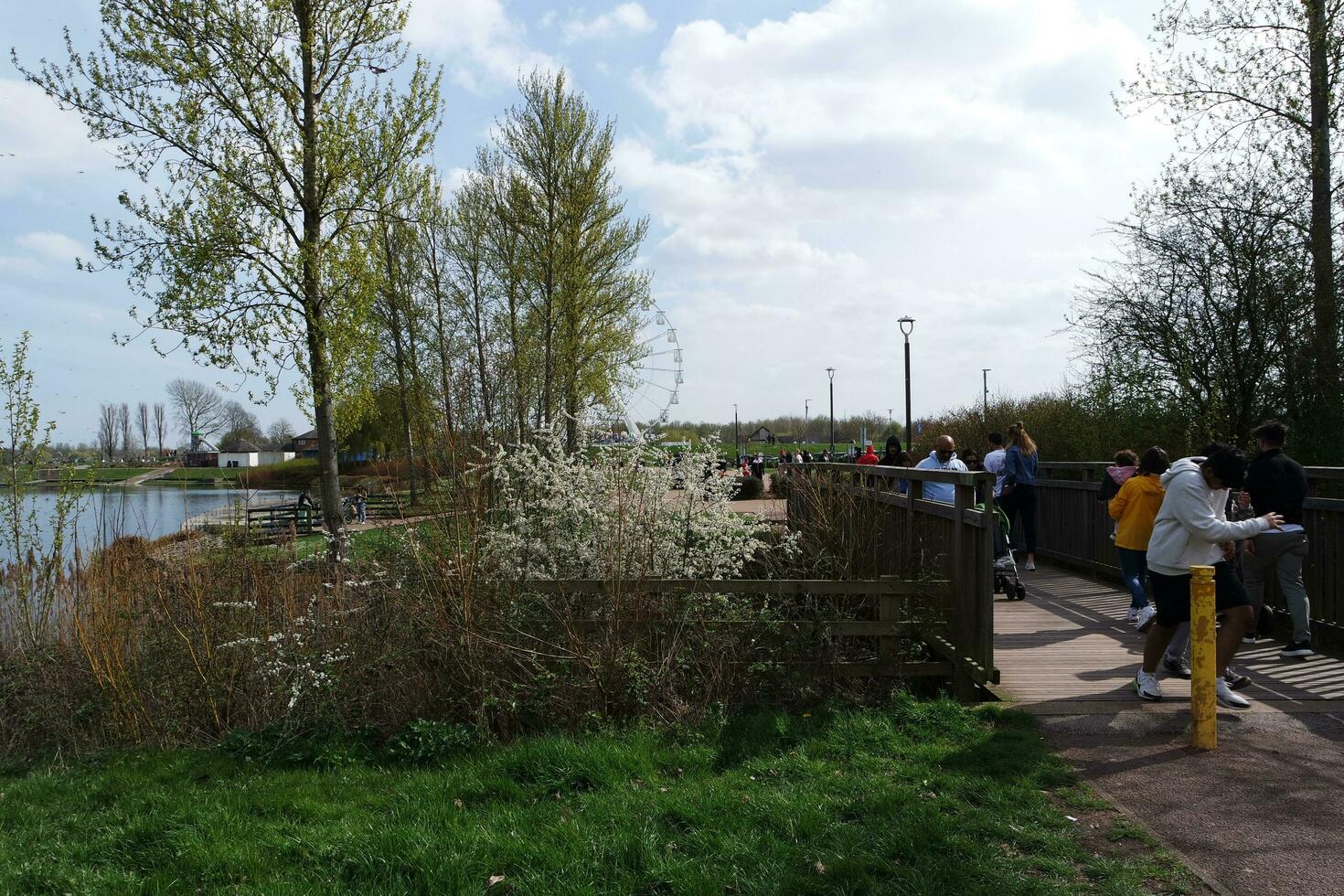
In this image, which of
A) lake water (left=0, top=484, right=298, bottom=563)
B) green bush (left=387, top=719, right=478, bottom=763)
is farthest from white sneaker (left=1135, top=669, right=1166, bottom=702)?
lake water (left=0, top=484, right=298, bottom=563)

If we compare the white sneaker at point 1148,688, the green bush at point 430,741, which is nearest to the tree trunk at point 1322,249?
the white sneaker at point 1148,688

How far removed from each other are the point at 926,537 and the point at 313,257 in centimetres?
928

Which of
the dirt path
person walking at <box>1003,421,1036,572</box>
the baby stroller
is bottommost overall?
the baby stroller

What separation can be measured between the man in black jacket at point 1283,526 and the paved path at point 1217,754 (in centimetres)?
32

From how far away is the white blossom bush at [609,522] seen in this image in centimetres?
657

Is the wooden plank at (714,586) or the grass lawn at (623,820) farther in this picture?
the wooden plank at (714,586)

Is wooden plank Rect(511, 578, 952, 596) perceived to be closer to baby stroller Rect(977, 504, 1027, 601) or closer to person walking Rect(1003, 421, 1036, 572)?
baby stroller Rect(977, 504, 1027, 601)

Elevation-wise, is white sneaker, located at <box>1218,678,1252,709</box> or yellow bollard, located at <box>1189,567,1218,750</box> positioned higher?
yellow bollard, located at <box>1189,567,1218,750</box>

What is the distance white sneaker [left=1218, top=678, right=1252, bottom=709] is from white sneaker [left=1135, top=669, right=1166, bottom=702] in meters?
0.35

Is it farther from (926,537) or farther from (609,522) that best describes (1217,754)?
(609,522)

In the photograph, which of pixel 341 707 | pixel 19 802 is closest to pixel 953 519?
pixel 341 707

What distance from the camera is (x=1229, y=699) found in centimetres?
599

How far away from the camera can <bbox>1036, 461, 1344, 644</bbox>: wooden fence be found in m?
7.40

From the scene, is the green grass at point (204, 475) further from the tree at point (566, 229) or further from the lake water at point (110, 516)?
the tree at point (566, 229)
